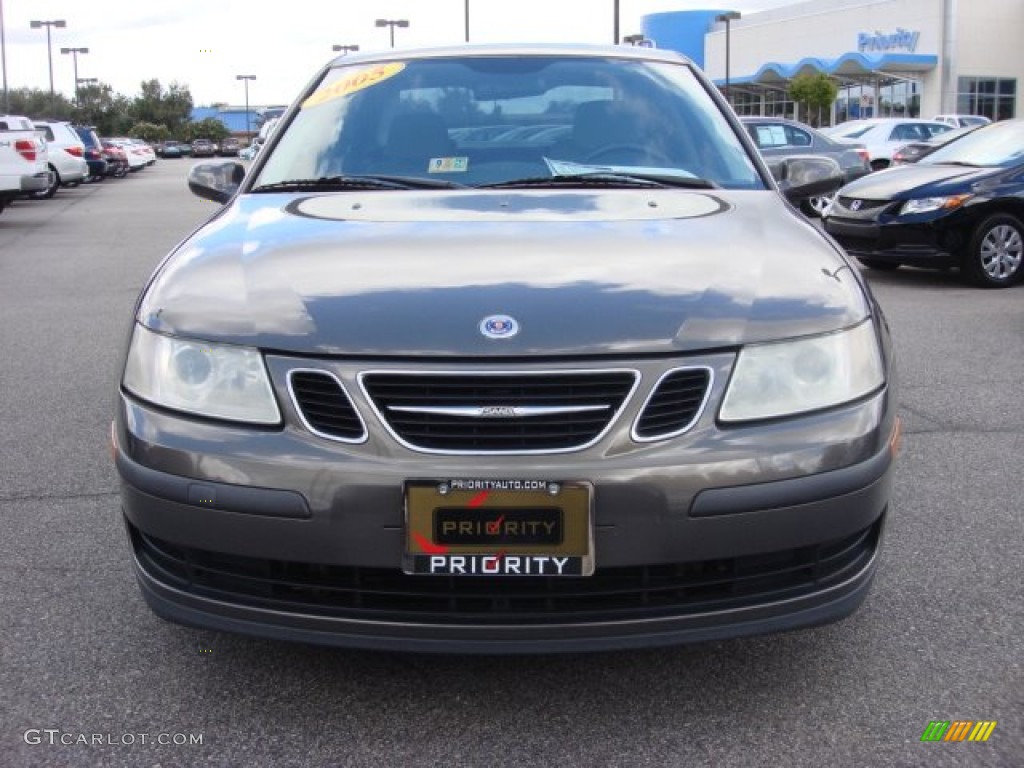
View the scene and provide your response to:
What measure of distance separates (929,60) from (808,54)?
10.6 metres

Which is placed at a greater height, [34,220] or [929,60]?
[929,60]

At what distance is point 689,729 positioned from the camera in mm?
2568

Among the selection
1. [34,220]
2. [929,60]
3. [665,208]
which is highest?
[929,60]

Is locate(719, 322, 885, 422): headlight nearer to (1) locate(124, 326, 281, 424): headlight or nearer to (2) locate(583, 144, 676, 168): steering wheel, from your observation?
(1) locate(124, 326, 281, 424): headlight

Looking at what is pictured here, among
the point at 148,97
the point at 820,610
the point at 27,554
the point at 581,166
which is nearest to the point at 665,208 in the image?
the point at 581,166

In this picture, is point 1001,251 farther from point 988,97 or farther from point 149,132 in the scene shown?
point 149,132

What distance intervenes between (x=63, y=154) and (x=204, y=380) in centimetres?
2656

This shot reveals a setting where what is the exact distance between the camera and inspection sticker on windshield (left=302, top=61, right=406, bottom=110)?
13.4 ft

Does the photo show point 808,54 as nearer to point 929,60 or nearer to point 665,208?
point 929,60

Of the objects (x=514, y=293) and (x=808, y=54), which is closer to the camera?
(x=514, y=293)

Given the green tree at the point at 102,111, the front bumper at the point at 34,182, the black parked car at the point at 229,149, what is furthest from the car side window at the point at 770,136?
the green tree at the point at 102,111

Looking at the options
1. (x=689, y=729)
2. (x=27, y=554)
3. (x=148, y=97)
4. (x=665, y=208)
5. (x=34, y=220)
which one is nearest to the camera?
(x=689, y=729)

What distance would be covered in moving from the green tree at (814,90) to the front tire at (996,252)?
1597 inches

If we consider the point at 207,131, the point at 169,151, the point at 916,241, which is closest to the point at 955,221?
the point at 916,241
